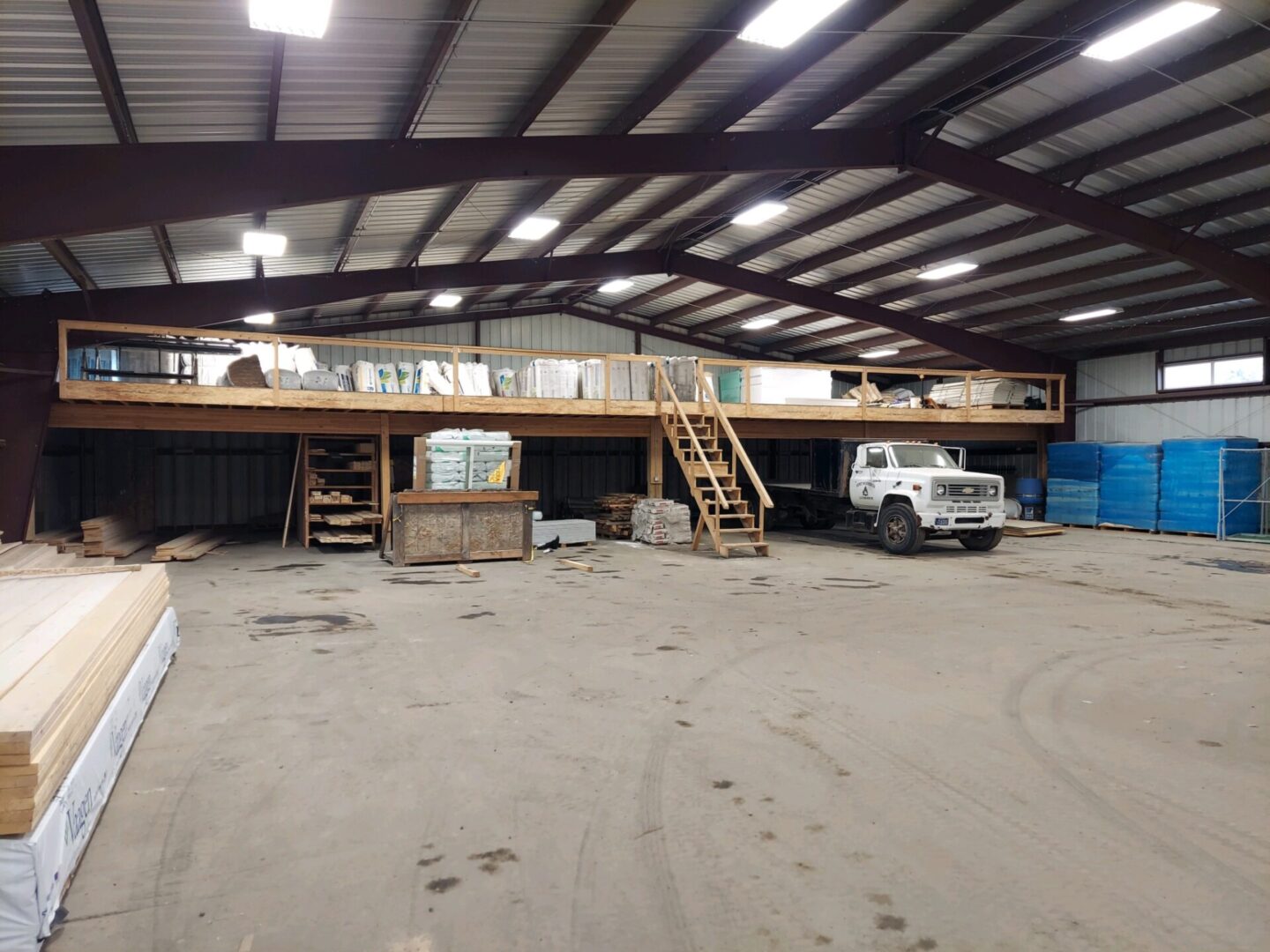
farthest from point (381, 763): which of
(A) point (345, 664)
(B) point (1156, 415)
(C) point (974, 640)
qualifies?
(B) point (1156, 415)

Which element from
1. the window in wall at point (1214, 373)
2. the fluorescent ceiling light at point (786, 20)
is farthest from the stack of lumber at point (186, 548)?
the window in wall at point (1214, 373)

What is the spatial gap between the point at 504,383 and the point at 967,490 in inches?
367

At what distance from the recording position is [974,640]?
7.09 metres

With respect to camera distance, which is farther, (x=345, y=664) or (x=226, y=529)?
(x=226, y=529)

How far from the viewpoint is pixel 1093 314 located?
19391mm

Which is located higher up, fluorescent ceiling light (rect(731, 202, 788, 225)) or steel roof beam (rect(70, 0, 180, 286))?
fluorescent ceiling light (rect(731, 202, 788, 225))

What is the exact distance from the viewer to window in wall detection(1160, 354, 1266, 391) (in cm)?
1894

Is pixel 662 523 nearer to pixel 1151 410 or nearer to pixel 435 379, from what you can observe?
pixel 435 379

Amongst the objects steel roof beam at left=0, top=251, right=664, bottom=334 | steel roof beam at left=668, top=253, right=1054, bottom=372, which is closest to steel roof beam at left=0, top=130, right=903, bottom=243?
steel roof beam at left=0, top=251, right=664, bottom=334

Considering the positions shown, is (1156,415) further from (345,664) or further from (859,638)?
(345,664)

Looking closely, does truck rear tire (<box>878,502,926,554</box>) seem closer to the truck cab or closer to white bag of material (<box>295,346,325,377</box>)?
the truck cab

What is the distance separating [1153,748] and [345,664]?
573 centimetres

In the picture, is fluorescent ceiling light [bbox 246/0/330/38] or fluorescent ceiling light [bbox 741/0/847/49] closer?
fluorescent ceiling light [bbox 246/0/330/38]

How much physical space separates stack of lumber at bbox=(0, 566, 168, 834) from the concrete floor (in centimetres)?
49
